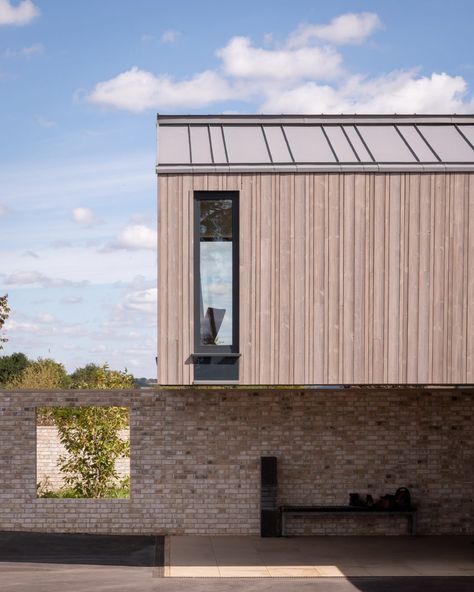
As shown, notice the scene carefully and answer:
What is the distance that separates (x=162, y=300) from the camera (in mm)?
11516

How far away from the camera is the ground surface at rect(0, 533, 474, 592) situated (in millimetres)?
10523

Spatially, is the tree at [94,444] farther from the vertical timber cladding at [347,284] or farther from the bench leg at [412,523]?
the bench leg at [412,523]

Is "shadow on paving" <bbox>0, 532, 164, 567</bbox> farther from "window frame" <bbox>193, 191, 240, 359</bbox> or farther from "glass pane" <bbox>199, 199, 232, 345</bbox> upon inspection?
"glass pane" <bbox>199, 199, 232, 345</bbox>

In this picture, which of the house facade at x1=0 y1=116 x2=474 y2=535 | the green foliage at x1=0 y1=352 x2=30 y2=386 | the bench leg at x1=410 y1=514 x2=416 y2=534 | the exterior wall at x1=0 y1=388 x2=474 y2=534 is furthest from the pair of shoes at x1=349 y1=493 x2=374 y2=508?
the green foliage at x1=0 y1=352 x2=30 y2=386

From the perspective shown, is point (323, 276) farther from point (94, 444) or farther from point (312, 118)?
point (94, 444)

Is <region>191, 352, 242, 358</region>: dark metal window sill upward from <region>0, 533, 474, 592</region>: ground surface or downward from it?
upward

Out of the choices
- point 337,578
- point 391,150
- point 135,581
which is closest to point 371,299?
point 391,150

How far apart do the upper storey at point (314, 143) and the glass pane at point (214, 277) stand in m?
0.55

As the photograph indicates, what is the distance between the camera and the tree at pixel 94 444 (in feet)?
53.1

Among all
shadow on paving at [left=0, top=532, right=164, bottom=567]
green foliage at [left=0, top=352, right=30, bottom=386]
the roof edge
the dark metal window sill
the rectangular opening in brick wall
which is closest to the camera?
the dark metal window sill

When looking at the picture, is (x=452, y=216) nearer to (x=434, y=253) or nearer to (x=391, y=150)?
(x=434, y=253)

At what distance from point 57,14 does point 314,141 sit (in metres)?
4.09

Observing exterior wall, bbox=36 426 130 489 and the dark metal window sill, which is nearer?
the dark metal window sill

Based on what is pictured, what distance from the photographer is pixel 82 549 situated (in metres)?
12.7
